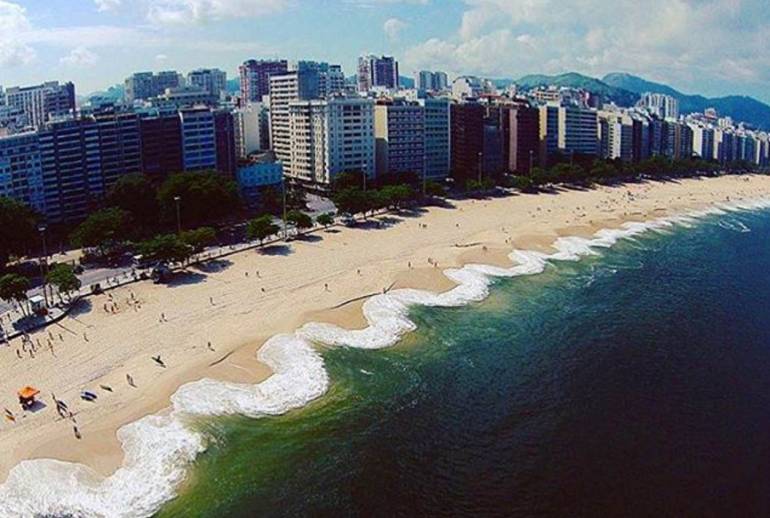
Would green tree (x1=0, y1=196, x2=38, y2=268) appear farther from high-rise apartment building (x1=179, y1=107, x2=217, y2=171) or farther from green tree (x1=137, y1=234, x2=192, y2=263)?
high-rise apartment building (x1=179, y1=107, x2=217, y2=171)

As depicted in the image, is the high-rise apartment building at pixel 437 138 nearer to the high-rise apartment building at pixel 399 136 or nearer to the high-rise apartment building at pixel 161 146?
the high-rise apartment building at pixel 399 136

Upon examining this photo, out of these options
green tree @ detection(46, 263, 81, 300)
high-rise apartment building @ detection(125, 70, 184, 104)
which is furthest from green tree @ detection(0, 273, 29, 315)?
Answer: high-rise apartment building @ detection(125, 70, 184, 104)

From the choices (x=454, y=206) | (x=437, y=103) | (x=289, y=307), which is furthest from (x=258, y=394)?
(x=437, y=103)

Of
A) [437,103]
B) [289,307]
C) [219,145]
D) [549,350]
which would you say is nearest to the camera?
→ [549,350]

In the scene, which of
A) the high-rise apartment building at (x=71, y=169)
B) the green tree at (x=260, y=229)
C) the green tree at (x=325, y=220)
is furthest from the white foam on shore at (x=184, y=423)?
the high-rise apartment building at (x=71, y=169)

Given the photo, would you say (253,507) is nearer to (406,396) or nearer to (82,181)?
(406,396)
